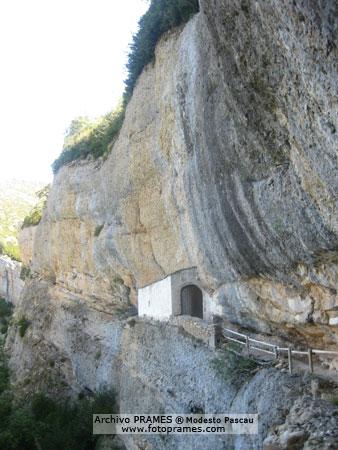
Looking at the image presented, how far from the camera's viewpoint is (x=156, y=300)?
47.6 feet

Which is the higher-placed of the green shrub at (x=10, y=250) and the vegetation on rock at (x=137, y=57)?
the green shrub at (x=10, y=250)

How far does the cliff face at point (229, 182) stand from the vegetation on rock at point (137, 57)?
55cm

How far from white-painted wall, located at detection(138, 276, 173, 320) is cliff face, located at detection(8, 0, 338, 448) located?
50 cm

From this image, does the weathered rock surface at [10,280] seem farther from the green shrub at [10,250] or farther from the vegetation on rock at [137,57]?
the vegetation on rock at [137,57]

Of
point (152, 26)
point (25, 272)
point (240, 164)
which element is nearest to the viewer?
point (240, 164)

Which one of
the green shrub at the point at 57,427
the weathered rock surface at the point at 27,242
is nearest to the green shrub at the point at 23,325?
the weathered rock surface at the point at 27,242

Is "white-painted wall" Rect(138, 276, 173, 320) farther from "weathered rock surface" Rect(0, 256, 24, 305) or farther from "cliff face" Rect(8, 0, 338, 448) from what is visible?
"weathered rock surface" Rect(0, 256, 24, 305)

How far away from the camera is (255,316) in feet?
35.1

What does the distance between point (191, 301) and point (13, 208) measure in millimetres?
65955

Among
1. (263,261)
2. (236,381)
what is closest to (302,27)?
(263,261)

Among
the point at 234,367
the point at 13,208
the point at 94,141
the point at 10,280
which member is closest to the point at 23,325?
the point at 94,141

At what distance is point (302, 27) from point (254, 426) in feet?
22.1

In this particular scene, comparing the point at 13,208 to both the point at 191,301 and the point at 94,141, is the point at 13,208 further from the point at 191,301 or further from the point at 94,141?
the point at 191,301

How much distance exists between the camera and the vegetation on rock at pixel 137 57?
11.2 meters
